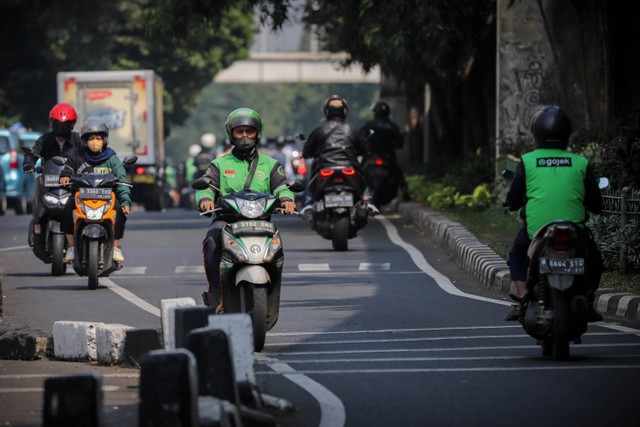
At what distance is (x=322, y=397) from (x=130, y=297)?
660 cm

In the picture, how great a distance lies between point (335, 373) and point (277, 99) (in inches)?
4457

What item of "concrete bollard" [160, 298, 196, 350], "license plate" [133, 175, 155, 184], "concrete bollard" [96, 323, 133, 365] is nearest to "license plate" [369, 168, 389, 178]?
"license plate" [133, 175, 155, 184]

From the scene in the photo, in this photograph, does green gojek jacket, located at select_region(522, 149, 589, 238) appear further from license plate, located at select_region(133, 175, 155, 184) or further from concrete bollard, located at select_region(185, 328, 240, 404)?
license plate, located at select_region(133, 175, 155, 184)

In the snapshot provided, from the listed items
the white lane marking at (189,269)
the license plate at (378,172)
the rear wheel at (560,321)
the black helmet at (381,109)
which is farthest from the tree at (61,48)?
the rear wheel at (560,321)

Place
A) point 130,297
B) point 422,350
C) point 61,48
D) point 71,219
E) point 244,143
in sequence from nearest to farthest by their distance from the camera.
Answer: point 422,350, point 244,143, point 130,297, point 71,219, point 61,48

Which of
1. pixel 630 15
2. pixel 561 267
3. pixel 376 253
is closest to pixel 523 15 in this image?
pixel 630 15

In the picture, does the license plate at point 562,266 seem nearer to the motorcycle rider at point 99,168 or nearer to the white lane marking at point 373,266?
the motorcycle rider at point 99,168

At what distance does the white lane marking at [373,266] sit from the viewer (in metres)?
18.2

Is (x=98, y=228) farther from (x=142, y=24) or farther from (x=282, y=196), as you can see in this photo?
(x=142, y=24)

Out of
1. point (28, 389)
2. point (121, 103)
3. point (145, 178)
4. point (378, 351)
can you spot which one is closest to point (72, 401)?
point (28, 389)

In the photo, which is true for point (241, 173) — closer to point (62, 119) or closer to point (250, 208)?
point (250, 208)

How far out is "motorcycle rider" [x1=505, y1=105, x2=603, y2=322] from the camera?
10.7 meters

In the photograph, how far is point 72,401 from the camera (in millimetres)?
7152

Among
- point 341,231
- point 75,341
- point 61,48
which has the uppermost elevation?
point 61,48
